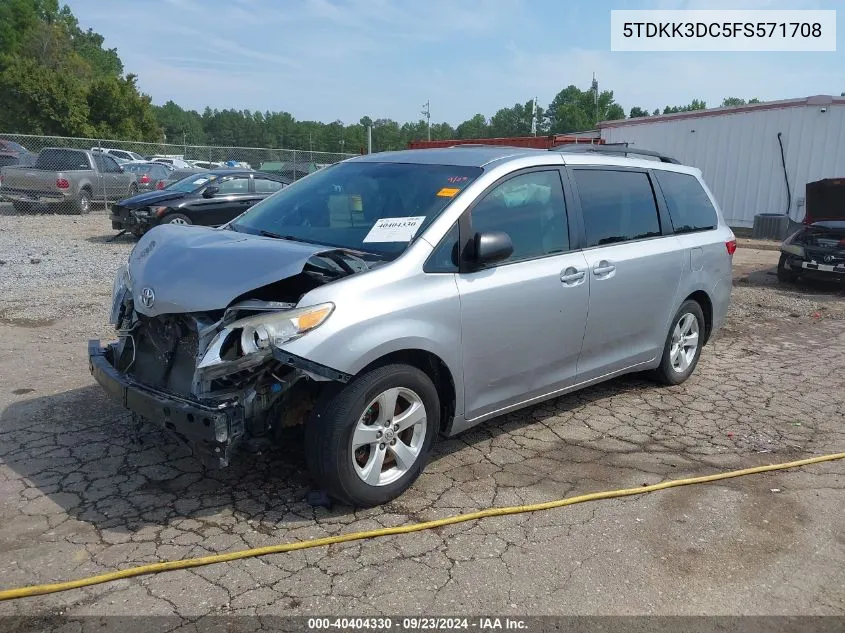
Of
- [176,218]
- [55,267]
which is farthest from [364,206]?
[176,218]

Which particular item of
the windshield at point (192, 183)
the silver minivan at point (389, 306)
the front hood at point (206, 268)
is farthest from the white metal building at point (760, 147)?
the front hood at point (206, 268)

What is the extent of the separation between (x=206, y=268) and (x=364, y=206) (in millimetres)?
1130

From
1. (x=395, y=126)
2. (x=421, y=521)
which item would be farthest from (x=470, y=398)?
(x=395, y=126)

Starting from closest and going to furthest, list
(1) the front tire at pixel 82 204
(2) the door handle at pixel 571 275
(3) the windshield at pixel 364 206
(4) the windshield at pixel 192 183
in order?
(3) the windshield at pixel 364 206, (2) the door handle at pixel 571 275, (4) the windshield at pixel 192 183, (1) the front tire at pixel 82 204

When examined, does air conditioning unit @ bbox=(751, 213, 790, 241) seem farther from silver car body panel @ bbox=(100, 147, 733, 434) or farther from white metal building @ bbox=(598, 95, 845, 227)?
silver car body panel @ bbox=(100, 147, 733, 434)

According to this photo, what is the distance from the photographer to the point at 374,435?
3.60 meters

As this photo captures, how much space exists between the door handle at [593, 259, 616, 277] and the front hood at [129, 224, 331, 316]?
190 centimetres

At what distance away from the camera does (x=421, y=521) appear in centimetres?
362

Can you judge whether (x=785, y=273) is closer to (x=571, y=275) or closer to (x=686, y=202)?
(x=686, y=202)

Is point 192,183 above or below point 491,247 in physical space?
above

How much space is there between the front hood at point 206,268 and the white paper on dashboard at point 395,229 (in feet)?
1.17

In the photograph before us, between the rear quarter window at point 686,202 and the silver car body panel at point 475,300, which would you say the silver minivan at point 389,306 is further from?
the rear quarter window at point 686,202

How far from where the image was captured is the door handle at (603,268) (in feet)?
15.5

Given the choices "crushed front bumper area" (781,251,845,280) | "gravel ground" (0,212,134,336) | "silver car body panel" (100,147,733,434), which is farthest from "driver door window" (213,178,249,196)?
"crushed front bumper area" (781,251,845,280)
